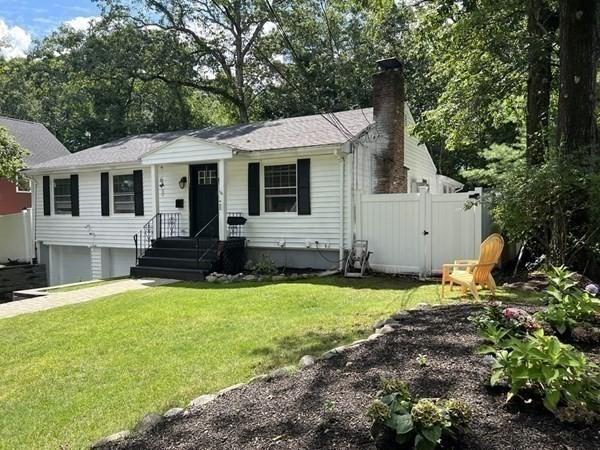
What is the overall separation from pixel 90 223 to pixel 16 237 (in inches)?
139

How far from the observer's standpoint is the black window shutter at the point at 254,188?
1206 centimetres

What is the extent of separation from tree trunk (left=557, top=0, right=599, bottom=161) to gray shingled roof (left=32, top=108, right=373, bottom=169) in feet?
16.0

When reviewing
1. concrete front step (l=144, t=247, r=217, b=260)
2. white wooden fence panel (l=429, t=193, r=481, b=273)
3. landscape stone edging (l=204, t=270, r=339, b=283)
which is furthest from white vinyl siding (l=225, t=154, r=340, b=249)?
white wooden fence panel (l=429, t=193, r=481, b=273)

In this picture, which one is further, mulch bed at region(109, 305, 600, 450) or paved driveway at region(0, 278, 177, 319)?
paved driveway at region(0, 278, 177, 319)

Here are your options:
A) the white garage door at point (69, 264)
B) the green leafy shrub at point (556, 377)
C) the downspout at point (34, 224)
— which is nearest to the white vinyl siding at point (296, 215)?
the white garage door at point (69, 264)

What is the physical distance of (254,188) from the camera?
39.7 ft

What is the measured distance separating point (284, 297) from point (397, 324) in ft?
11.3

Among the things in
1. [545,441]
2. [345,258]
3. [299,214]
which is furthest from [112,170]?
[545,441]

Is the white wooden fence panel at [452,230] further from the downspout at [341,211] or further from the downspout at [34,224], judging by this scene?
the downspout at [34,224]

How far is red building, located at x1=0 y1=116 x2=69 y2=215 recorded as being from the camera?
21047 mm

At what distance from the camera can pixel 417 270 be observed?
10.2 metres

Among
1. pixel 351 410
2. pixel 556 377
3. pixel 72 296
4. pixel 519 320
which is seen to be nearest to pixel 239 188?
pixel 72 296

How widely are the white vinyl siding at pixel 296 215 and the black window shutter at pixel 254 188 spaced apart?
0.37 feet

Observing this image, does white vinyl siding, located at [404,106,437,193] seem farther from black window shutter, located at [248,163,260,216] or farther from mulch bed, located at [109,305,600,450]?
mulch bed, located at [109,305,600,450]
